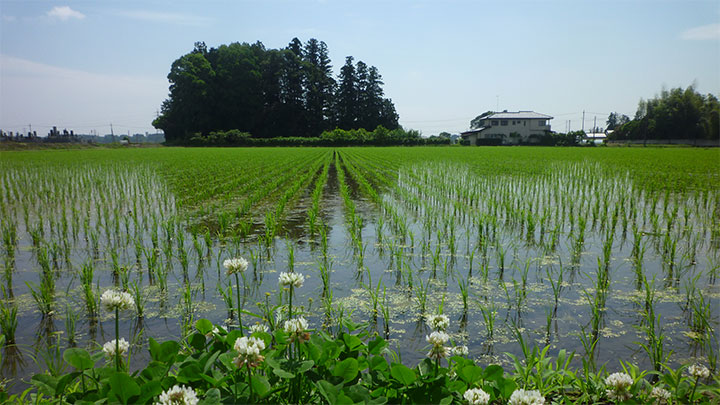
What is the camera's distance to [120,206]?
6.79 meters

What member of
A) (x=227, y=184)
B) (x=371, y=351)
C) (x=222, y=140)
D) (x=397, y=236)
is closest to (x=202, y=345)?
(x=371, y=351)

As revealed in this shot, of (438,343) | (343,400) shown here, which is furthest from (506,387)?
(343,400)

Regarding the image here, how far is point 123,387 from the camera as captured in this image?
1.29 m

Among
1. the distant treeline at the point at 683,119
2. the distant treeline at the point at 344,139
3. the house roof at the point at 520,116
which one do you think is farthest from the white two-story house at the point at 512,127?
the distant treeline at the point at 683,119

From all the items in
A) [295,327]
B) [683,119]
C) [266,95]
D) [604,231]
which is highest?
[266,95]

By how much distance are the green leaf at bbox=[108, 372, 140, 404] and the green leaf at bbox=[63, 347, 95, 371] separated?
158 mm

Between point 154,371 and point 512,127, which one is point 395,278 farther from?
point 512,127

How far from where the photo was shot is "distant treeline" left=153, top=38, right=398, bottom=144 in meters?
49.6

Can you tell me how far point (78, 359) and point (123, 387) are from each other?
216 millimetres

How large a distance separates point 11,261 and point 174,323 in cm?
Answer: 259

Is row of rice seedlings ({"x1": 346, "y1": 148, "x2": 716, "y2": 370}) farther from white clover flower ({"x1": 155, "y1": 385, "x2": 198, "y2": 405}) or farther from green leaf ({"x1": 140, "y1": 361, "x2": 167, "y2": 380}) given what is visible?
white clover flower ({"x1": 155, "y1": 385, "x2": 198, "y2": 405})

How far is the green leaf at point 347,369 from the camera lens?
4.80 ft

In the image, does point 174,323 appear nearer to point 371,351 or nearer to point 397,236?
point 371,351

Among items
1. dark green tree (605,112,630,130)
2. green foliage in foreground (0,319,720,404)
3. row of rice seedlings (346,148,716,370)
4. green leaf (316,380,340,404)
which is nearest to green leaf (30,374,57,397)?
green foliage in foreground (0,319,720,404)
